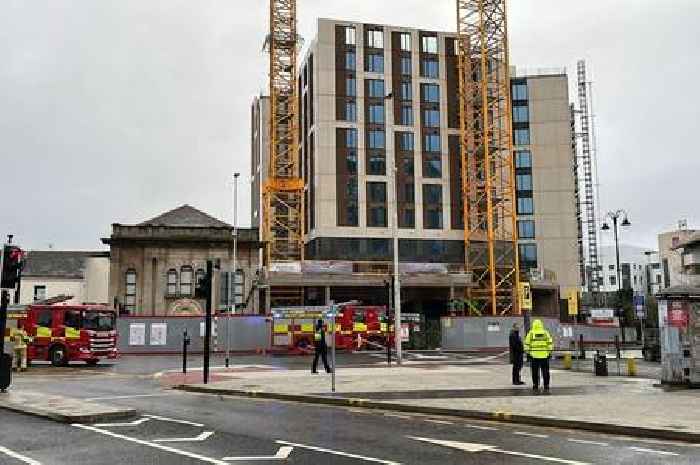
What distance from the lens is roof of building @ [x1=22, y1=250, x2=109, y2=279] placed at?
257 ft

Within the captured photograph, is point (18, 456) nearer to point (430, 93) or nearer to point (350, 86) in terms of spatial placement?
point (350, 86)

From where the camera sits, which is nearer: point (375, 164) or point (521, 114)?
point (375, 164)

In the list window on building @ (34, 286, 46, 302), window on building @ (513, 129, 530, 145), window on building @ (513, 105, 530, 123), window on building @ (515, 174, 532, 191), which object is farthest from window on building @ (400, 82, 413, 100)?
window on building @ (34, 286, 46, 302)

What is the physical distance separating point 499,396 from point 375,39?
70.9m

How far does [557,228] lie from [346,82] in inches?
1274

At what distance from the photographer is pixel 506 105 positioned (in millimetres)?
77125

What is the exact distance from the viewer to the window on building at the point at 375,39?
8262cm

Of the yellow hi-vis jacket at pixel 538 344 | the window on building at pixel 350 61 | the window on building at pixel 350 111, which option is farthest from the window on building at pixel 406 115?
the yellow hi-vis jacket at pixel 538 344

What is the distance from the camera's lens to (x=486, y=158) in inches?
2968

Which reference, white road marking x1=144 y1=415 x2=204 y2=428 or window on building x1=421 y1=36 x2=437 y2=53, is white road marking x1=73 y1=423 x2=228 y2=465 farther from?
window on building x1=421 y1=36 x2=437 y2=53

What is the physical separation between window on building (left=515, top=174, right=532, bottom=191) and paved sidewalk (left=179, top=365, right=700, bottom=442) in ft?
229

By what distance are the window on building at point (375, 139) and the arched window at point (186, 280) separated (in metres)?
29.1

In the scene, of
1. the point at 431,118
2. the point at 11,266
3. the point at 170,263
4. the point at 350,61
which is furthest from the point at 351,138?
the point at 11,266

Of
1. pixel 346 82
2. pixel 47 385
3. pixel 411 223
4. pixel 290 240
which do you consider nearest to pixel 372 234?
pixel 411 223
